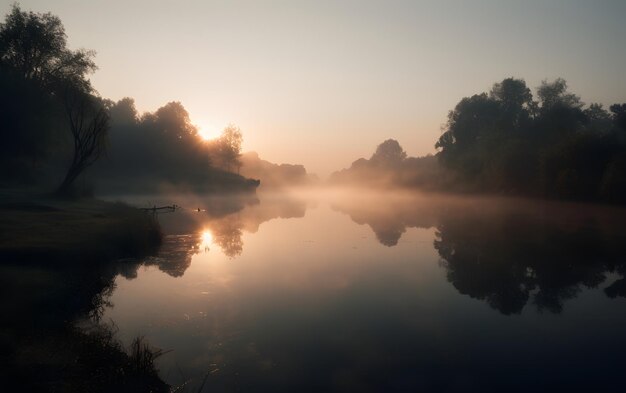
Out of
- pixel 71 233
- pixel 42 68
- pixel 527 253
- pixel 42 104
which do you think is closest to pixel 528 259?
pixel 527 253

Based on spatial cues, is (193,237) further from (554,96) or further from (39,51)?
(554,96)

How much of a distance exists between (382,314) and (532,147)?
8098cm

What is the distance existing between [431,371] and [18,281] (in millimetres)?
15446

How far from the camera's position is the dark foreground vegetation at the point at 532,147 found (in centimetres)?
6128

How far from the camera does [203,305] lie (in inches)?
654

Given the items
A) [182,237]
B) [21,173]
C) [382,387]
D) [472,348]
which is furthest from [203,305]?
[21,173]

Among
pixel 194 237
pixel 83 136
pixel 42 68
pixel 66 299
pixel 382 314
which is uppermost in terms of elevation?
pixel 42 68

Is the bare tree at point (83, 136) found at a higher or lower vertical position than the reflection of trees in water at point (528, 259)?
higher

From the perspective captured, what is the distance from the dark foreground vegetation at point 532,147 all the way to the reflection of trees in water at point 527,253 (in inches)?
475

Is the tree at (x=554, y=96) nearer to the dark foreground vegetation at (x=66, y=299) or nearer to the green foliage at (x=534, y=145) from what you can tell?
the green foliage at (x=534, y=145)

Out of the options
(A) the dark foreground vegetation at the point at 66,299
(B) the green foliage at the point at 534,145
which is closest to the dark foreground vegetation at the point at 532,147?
(B) the green foliage at the point at 534,145

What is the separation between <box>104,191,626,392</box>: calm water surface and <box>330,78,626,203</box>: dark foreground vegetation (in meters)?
35.0

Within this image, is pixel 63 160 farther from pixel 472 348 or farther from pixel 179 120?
pixel 472 348

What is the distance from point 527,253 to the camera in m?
28.5
